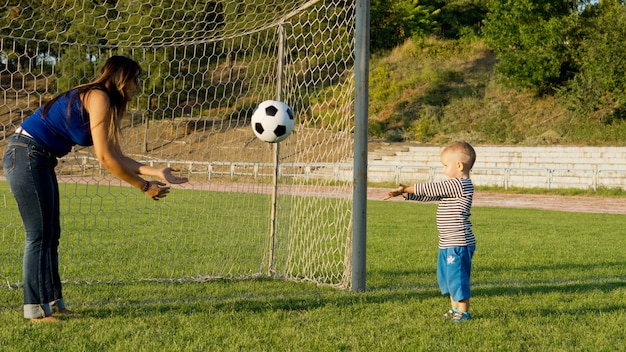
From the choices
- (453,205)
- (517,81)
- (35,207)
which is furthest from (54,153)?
(517,81)

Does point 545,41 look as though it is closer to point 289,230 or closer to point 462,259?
point 289,230

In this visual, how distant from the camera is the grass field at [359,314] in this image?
4.06 metres

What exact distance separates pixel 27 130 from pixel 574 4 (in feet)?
110

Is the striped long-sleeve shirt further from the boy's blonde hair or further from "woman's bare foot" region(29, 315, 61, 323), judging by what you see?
"woman's bare foot" region(29, 315, 61, 323)

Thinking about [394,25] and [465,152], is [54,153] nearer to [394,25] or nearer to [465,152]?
[465,152]

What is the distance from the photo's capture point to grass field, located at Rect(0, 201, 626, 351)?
13.3 feet

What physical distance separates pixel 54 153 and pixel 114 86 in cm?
55

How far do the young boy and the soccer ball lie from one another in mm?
1409

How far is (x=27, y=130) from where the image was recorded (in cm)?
436

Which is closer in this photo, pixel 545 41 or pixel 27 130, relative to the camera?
pixel 27 130

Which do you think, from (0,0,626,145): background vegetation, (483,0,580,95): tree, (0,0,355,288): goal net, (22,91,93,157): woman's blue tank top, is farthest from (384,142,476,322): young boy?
(483,0,580,95): tree

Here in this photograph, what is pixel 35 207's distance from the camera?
4371 millimetres

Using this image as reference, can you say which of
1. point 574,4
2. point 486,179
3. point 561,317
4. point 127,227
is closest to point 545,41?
point 574,4

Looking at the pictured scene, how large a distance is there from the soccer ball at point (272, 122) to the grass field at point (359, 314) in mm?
1256
